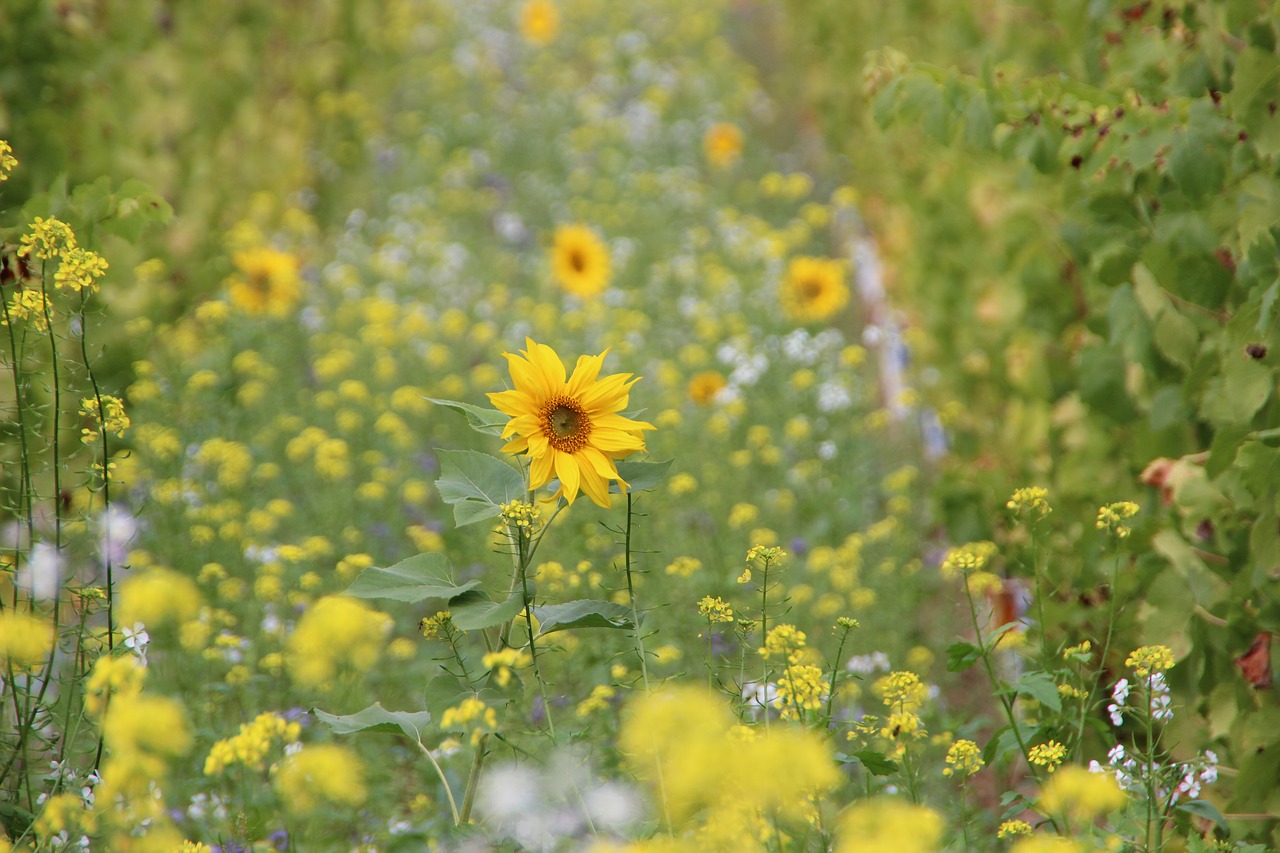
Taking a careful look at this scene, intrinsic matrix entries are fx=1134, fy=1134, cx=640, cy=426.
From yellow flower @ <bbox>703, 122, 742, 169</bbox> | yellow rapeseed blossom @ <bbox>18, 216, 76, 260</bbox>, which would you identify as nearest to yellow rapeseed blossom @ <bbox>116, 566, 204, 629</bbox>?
yellow rapeseed blossom @ <bbox>18, 216, 76, 260</bbox>

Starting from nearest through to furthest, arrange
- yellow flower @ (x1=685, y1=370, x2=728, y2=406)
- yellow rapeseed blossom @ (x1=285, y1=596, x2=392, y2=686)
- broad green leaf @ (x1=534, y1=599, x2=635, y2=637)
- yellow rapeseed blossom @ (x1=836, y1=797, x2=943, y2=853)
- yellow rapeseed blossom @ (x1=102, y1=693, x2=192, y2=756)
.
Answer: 1. yellow rapeseed blossom @ (x1=836, y1=797, x2=943, y2=853)
2. yellow rapeseed blossom @ (x1=102, y1=693, x2=192, y2=756)
3. yellow rapeseed blossom @ (x1=285, y1=596, x2=392, y2=686)
4. broad green leaf @ (x1=534, y1=599, x2=635, y2=637)
5. yellow flower @ (x1=685, y1=370, x2=728, y2=406)

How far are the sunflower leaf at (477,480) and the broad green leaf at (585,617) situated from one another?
171 millimetres

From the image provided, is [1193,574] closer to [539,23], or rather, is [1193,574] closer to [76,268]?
[76,268]

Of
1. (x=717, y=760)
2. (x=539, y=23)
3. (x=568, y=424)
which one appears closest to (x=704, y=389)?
(x=568, y=424)

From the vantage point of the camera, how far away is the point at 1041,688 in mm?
1583

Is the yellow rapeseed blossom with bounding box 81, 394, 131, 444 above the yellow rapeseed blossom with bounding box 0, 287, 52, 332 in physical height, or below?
below

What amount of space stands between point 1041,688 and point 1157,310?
0.92 meters

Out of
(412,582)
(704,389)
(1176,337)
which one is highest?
(704,389)

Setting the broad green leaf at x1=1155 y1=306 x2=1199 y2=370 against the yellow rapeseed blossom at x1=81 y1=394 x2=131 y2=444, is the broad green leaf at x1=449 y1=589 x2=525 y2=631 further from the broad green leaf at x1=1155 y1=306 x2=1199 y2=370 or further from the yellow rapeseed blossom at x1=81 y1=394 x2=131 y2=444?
the broad green leaf at x1=1155 y1=306 x2=1199 y2=370

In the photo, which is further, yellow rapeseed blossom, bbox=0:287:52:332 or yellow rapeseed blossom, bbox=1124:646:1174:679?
yellow rapeseed blossom, bbox=0:287:52:332

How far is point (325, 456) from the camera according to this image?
3.26 metres

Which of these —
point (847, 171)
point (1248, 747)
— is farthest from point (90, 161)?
point (847, 171)

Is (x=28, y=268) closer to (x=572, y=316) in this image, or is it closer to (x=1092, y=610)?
Result: (x=1092, y=610)

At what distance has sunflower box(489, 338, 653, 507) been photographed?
1.58 m
